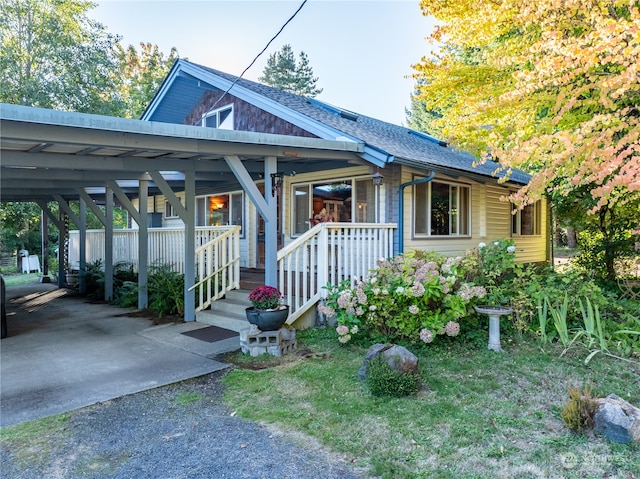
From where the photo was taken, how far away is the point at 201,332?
652cm

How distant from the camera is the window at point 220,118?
10.3m

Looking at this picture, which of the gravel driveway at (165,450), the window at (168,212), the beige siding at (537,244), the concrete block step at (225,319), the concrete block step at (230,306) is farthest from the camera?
the window at (168,212)

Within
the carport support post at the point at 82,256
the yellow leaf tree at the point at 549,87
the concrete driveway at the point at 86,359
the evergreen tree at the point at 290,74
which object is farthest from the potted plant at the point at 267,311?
the evergreen tree at the point at 290,74

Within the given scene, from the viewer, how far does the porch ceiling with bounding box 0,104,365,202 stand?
13.1ft

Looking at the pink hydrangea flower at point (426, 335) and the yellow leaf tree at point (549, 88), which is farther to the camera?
the pink hydrangea flower at point (426, 335)

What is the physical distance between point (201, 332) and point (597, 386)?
17.0 ft

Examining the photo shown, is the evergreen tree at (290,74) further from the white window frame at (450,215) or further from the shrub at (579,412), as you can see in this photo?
the shrub at (579,412)

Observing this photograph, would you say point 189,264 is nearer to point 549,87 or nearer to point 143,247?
point 143,247

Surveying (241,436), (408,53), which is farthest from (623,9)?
(241,436)

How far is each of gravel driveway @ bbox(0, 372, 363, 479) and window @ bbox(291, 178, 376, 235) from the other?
4.95m

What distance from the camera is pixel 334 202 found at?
855 cm

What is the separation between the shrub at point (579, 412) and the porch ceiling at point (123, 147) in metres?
4.26

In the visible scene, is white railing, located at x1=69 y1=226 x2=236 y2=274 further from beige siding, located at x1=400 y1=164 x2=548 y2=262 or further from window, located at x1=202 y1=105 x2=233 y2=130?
beige siding, located at x1=400 y1=164 x2=548 y2=262

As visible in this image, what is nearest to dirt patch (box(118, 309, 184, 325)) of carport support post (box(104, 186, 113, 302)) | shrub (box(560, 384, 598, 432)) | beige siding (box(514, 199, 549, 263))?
carport support post (box(104, 186, 113, 302))
